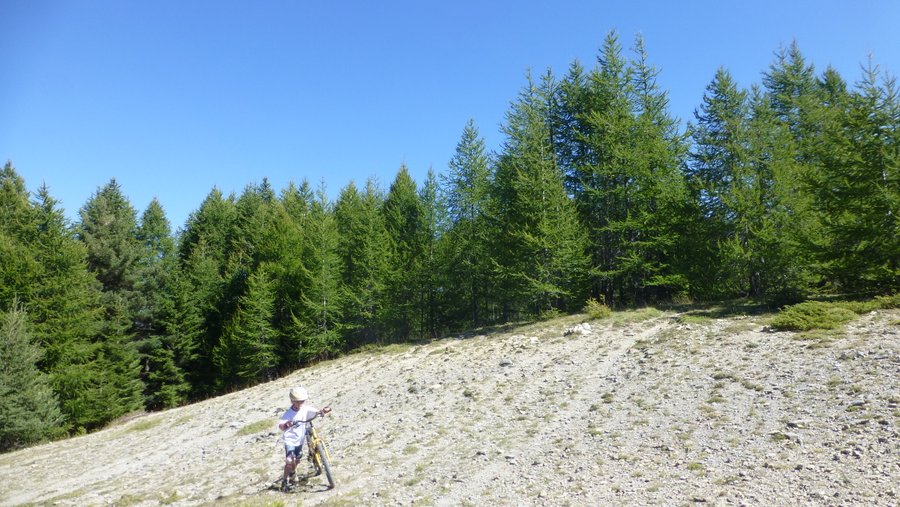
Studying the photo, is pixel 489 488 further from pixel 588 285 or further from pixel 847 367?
pixel 588 285

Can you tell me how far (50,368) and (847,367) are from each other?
127 feet

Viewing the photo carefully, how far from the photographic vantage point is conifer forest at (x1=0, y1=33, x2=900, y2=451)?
21172 millimetres

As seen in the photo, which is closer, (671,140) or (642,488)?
(642,488)

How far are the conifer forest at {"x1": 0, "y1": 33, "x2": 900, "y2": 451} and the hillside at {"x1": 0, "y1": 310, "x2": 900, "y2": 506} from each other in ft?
21.6

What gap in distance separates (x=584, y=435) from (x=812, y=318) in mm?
10006

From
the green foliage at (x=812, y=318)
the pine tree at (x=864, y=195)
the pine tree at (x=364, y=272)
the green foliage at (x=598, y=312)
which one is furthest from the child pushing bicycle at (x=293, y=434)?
the pine tree at (x=364, y=272)

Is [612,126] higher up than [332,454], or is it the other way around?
[612,126]

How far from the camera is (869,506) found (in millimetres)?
5785

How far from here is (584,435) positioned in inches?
392

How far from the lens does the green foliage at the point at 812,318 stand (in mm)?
14602

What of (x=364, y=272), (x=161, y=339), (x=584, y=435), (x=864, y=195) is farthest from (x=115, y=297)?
(x=864, y=195)

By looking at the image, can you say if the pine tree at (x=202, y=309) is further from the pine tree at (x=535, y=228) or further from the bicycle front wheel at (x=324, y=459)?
the bicycle front wheel at (x=324, y=459)

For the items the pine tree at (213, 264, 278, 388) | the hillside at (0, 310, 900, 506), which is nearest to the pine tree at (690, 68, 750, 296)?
the hillside at (0, 310, 900, 506)

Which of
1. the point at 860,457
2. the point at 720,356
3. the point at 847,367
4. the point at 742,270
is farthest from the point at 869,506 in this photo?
the point at 742,270
